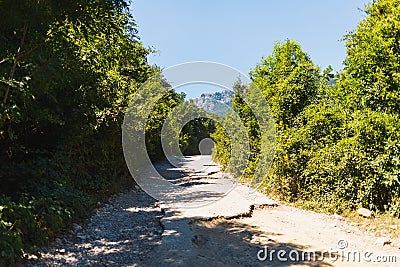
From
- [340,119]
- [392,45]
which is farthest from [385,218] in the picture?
[392,45]

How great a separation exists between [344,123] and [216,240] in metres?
3.75

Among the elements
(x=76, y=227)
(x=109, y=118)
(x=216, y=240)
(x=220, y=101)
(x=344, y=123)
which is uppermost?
(x=220, y=101)

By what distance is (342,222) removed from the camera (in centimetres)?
677

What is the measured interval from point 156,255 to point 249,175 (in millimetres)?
8684

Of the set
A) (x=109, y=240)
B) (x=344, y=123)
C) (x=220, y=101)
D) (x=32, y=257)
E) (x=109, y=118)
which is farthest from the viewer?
(x=220, y=101)

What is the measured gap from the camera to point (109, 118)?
9359 mm

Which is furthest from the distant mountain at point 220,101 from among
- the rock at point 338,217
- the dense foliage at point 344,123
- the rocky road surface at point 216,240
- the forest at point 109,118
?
the rock at point 338,217

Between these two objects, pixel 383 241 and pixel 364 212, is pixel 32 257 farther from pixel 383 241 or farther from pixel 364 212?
pixel 364 212

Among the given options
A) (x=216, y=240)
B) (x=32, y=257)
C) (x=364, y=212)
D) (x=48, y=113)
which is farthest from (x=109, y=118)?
(x=364, y=212)

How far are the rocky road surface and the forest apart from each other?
Result: 50 centimetres

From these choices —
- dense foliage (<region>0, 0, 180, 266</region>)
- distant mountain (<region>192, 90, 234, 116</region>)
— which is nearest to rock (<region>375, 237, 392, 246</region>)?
dense foliage (<region>0, 0, 180, 266</region>)

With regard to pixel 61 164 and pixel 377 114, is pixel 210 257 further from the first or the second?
pixel 377 114

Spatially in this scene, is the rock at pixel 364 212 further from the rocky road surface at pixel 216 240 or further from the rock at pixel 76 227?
the rock at pixel 76 227

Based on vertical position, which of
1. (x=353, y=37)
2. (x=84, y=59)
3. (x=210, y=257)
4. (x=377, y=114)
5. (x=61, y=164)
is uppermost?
(x=353, y=37)
